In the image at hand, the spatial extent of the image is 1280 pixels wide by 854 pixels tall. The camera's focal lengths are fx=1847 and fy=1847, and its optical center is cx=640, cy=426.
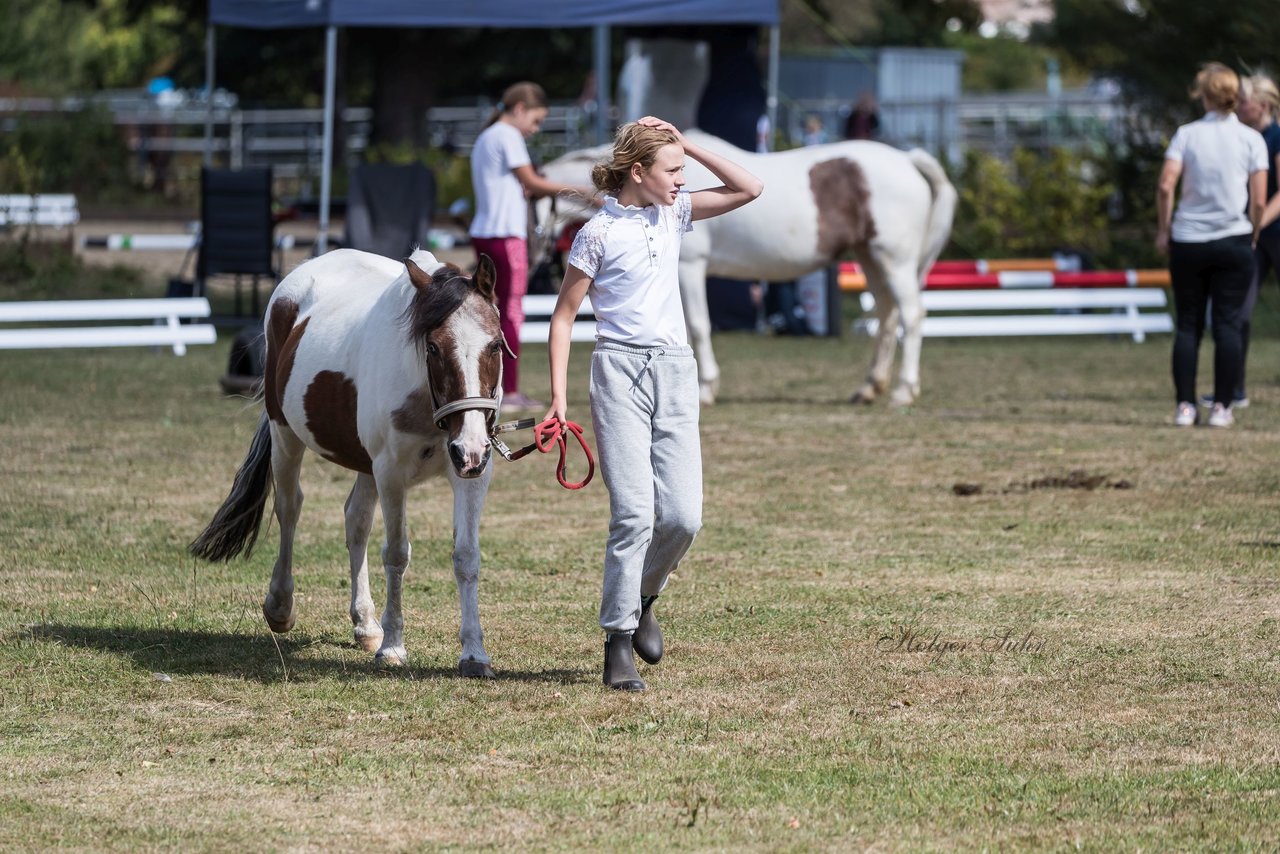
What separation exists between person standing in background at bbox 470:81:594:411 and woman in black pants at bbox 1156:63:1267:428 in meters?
4.13

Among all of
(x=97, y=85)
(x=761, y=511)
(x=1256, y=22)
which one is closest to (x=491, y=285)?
(x=761, y=511)

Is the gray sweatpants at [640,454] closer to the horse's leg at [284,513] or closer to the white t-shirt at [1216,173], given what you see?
the horse's leg at [284,513]

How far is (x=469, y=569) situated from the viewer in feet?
19.9

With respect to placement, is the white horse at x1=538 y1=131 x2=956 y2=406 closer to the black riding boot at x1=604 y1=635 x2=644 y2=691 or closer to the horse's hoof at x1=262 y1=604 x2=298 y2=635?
the horse's hoof at x1=262 y1=604 x2=298 y2=635

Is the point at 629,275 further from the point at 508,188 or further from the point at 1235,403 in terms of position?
the point at 1235,403

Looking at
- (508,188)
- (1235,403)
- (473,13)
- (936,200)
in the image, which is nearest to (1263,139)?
(1235,403)

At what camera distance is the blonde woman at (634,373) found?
5.73m

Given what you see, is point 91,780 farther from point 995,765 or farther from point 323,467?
point 323,467

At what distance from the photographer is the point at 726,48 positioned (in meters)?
19.9

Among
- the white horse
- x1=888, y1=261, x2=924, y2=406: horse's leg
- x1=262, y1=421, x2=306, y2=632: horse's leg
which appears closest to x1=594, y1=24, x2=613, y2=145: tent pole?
the white horse

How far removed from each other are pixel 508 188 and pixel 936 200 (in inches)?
150

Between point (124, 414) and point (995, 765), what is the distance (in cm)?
930

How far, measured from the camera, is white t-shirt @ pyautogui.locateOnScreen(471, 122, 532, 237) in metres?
12.5

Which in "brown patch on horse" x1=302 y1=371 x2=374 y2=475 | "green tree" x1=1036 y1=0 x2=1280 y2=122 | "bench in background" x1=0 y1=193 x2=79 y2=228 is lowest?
"brown patch on horse" x1=302 y1=371 x2=374 y2=475
